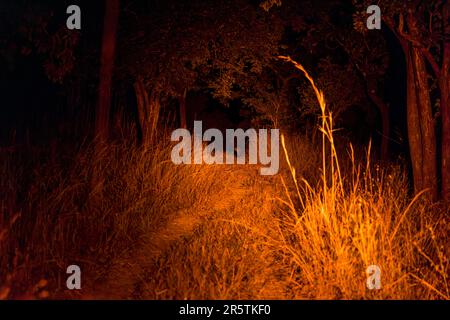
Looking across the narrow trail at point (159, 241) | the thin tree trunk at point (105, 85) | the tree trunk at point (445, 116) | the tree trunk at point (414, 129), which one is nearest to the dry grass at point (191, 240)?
the narrow trail at point (159, 241)

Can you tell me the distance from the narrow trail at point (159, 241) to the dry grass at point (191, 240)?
2 centimetres

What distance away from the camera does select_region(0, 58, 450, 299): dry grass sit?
4.72 meters

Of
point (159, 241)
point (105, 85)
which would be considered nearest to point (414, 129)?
point (159, 241)

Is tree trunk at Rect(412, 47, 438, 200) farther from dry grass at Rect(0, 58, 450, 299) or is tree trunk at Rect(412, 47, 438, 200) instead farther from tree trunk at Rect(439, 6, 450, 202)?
dry grass at Rect(0, 58, 450, 299)

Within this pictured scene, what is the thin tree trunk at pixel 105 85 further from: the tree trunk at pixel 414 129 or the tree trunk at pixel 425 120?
the tree trunk at pixel 414 129

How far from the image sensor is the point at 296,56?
20.0 m

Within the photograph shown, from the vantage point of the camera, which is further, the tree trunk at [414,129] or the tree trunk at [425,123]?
the tree trunk at [414,129]

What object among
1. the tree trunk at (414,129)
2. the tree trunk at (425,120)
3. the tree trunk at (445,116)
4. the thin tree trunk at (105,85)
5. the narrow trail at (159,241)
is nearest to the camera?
the narrow trail at (159,241)

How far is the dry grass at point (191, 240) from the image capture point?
186 inches

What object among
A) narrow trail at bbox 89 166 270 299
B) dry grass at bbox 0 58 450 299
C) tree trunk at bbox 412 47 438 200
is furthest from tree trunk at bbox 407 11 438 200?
narrow trail at bbox 89 166 270 299

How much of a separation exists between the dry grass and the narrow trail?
2cm

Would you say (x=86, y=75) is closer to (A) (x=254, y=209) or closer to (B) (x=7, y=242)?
(A) (x=254, y=209)

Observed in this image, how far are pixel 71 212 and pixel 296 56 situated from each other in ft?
51.1

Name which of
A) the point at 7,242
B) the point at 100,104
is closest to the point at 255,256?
the point at 7,242
